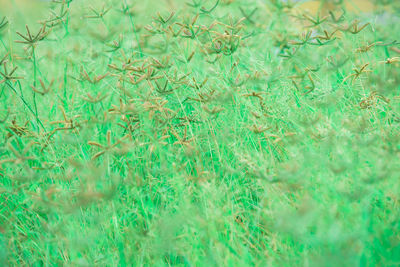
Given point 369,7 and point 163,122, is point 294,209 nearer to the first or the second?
point 163,122

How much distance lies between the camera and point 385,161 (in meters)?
1.12

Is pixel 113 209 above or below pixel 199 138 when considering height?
below

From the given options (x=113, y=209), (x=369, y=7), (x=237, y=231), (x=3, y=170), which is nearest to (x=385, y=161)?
(x=237, y=231)

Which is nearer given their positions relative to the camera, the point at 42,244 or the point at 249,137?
the point at 42,244

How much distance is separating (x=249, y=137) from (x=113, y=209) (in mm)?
653

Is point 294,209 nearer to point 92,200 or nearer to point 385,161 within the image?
point 385,161

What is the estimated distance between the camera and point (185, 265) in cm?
124

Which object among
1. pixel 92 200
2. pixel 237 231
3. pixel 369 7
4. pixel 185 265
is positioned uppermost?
pixel 369 7

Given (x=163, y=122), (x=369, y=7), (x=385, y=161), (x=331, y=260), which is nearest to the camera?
(x=331, y=260)

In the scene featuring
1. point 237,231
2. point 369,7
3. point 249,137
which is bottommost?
point 237,231

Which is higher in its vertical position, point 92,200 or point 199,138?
point 199,138

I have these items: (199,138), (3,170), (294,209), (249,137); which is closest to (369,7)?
(249,137)

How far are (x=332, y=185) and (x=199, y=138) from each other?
0.60 m

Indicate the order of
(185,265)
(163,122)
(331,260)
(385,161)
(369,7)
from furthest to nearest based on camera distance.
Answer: (369,7) → (163,122) → (185,265) → (385,161) → (331,260)
